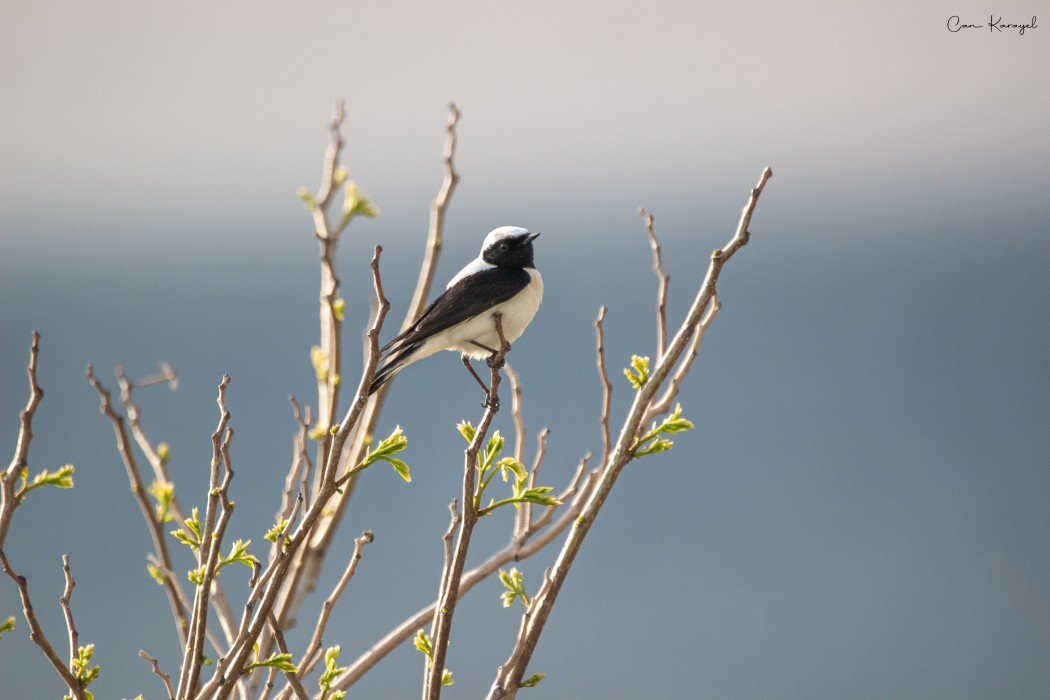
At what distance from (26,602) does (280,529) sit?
34 centimetres

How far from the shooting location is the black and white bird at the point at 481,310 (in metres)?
2.28

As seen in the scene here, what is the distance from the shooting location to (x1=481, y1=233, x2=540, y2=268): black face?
8.34ft

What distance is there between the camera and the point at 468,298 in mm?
2393

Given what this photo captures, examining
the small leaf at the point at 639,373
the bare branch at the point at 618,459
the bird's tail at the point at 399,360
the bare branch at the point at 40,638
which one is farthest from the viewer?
the bird's tail at the point at 399,360

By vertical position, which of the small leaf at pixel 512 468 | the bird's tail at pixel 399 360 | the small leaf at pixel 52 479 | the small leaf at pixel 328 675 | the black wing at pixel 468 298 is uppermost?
the black wing at pixel 468 298

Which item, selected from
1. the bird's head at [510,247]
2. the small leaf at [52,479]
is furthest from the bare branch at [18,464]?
the bird's head at [510,247]

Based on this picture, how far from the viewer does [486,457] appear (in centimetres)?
136

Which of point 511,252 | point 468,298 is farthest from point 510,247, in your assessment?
point 468,298

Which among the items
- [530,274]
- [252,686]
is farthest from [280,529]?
[530,274]

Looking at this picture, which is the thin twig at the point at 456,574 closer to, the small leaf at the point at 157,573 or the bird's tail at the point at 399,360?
the small leaf at the point at 157,573

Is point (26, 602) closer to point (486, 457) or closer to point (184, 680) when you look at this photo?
point (184, 680)

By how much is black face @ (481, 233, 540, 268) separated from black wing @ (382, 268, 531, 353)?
0.19ft

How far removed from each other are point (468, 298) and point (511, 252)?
0.25 m

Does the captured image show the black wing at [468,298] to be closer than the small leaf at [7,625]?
No
